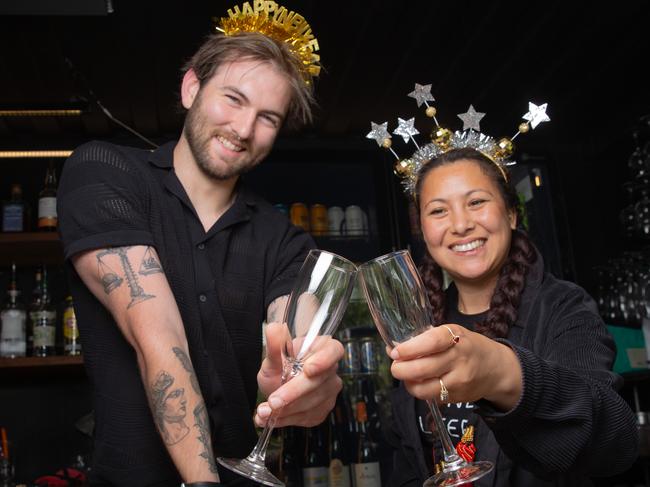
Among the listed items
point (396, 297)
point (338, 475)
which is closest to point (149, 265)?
point (396, 297)

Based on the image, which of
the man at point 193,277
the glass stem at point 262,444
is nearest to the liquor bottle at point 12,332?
the man at point 193,277

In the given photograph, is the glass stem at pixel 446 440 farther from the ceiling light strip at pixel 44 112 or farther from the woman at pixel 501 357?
the ceiling light strip at pixel 44 112

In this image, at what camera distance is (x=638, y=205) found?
3.27 meters

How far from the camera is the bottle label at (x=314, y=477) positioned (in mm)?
3066

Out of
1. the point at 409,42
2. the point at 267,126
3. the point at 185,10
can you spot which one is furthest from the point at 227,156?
the point at 409,42

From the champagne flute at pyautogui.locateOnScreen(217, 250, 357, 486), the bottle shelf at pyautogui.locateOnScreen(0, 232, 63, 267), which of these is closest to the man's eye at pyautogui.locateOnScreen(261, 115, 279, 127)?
the champagne flute at pyautogui.locateOnScreen(217, 250, 357, 486)

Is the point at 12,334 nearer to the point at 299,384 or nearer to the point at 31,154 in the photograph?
the point at 31,154

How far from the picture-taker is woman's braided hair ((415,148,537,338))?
5.62 ft

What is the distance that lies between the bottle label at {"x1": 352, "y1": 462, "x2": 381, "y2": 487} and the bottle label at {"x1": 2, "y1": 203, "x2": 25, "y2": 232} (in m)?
1.84

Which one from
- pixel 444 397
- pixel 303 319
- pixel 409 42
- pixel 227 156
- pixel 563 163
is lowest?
pixel 444 397

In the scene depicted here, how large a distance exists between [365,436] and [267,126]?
1940 mm

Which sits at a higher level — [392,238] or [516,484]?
[392,238]

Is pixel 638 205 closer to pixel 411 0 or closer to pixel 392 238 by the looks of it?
pixel 392 238

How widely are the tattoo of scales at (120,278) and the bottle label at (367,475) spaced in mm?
1971
